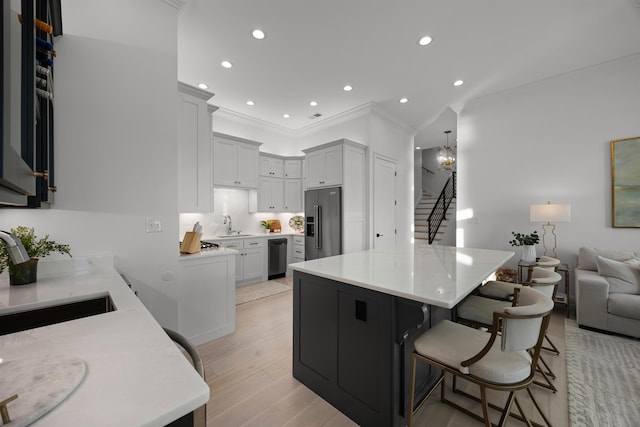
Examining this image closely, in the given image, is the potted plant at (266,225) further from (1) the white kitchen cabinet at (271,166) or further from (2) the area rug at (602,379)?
(2) the area rug at (602,379)

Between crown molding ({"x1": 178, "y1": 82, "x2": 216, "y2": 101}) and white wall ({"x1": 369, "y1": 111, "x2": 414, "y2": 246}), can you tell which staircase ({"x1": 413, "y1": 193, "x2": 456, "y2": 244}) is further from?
crown molding ({"x1": 178, "y1": 82, "x2": 216, "y2": 101})

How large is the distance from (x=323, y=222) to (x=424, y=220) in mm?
4947

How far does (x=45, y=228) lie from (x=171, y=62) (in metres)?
1.66

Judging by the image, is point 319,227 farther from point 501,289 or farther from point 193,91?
point 501,289

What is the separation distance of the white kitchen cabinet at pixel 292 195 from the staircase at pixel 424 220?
356 centimetres

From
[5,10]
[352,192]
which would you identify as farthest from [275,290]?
[5,10]

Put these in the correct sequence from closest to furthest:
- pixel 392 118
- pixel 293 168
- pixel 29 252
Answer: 1. pixel 29 252
2. pixel 392 118
3. pixel 293 168

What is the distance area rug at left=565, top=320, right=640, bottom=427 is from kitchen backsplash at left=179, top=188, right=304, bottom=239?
16.2ft

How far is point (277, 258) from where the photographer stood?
511 centimetres

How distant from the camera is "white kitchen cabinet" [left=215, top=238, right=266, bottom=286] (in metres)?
4.51

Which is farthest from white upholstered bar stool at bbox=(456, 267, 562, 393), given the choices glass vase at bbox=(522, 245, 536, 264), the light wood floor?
glass vase at bbox=(522, 245, 536, 264)

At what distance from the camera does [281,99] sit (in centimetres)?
441

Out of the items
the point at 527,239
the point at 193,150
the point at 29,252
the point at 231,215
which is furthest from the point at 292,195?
the point at 29,252

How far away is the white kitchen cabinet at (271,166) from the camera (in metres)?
5.27
